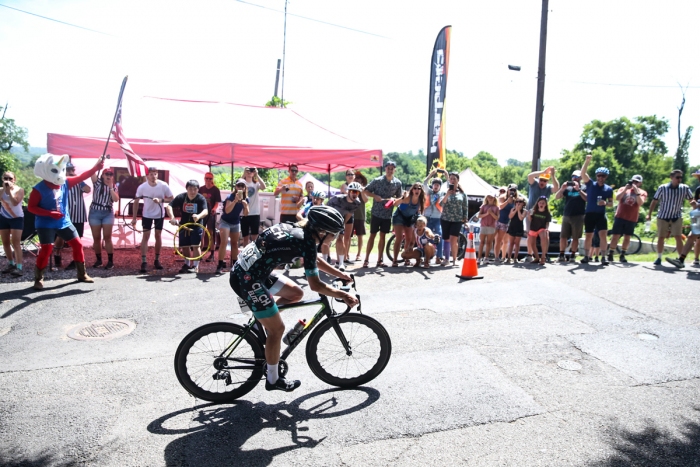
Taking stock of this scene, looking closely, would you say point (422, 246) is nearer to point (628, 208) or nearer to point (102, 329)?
point (628, 208)

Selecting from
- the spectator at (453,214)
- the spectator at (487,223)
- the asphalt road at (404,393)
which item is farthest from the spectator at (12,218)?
the spectator at (487,223)

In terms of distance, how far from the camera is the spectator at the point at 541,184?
11.0 meters

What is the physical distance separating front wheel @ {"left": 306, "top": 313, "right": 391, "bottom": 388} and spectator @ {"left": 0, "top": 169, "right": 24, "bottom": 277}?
6.84 meters

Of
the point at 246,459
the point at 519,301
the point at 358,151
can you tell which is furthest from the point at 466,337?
the point at 358,151

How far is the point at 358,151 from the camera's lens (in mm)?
12453

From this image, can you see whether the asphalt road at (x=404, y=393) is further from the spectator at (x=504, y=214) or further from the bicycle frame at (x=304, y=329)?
the spectator at (x=504, y=214)

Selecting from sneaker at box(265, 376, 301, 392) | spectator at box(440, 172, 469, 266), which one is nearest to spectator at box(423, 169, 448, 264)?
spectator at box(440, 172, 469, 266)

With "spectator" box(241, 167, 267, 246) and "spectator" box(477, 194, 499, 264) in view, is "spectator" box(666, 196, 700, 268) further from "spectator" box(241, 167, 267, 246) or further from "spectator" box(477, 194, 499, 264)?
"spectator" box(241, 167, 267, 246)

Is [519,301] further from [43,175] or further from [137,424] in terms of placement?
[43,175]

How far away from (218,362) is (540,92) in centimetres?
1482

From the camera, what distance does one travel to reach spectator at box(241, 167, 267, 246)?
10.1 meters

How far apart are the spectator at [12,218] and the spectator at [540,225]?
393 inches

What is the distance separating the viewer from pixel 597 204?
1085 centimetres

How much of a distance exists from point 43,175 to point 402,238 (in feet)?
21.8
